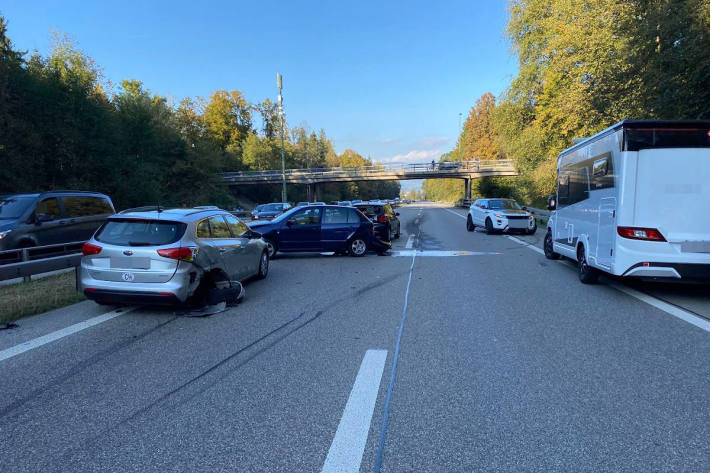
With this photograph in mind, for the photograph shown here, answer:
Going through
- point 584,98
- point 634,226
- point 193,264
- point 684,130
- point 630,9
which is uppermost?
point 630,9

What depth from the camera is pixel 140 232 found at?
20.7ft

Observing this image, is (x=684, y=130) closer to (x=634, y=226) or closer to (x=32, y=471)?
(x=634, y=226)

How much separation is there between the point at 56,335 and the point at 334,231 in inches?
319

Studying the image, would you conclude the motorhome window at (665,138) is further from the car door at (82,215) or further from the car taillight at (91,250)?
the car door at (82,215)

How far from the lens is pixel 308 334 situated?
5.48 m

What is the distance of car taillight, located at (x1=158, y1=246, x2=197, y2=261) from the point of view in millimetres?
6023

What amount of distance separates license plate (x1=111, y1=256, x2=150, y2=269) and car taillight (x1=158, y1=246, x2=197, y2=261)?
248mm

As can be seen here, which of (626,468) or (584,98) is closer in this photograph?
(626,468)

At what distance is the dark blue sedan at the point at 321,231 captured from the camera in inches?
500

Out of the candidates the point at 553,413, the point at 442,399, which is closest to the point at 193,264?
the point at 442,399

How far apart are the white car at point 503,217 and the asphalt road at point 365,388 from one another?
39.6 ft

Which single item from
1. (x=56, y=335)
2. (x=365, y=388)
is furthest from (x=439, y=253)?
(x=56, y=335)

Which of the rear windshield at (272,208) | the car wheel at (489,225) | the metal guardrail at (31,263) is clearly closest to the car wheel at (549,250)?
the car wheel at (489,225)

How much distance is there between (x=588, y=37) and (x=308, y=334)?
60.7ft
